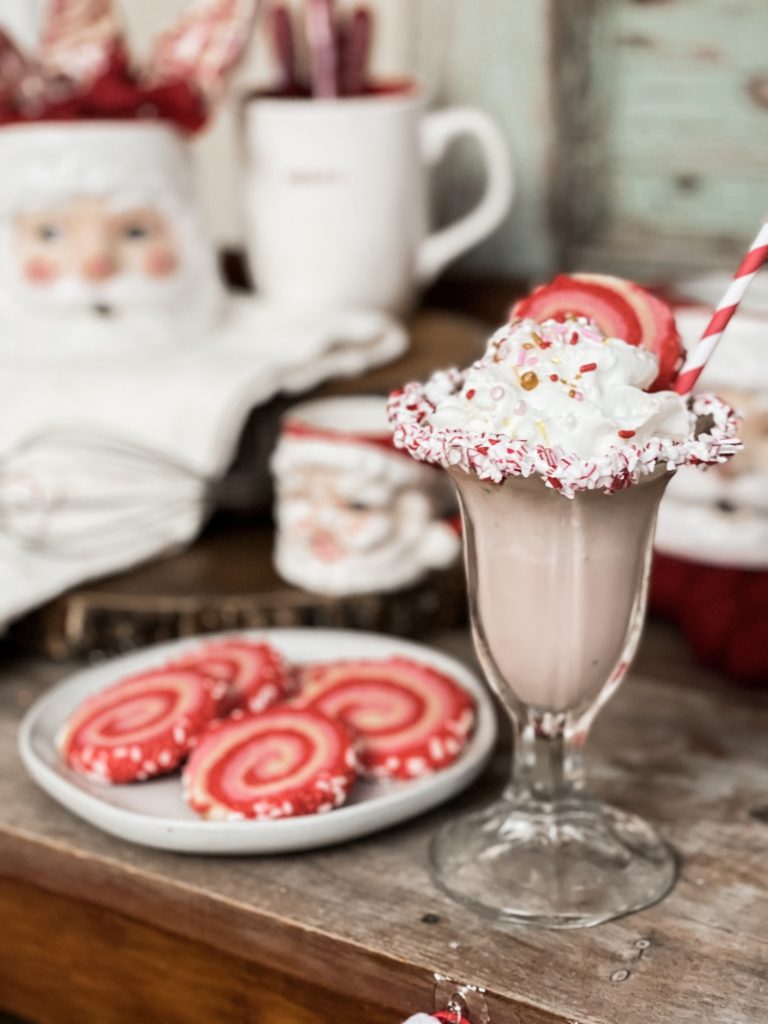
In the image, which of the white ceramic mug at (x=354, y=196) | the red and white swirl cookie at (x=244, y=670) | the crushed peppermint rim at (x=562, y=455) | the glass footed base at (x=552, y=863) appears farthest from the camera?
the white ceramic mug at (x=354, y=196)

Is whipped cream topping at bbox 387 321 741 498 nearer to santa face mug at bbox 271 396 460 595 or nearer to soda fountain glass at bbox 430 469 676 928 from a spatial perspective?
soda fountain glass at bbox 430 469 676 928

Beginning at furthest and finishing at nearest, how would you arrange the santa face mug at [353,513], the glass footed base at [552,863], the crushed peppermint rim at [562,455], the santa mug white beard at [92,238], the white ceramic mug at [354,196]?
the white ceramic mug at [354,196] → the santa mug white beard at [92,238] → the santa face mug at [353,513] → the glass footed base at [552,863] → the crushed peppermint rim at [562,455]

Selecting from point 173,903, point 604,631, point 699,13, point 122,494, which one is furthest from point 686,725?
point 699,13

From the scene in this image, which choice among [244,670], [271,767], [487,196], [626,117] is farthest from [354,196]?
[271,767]

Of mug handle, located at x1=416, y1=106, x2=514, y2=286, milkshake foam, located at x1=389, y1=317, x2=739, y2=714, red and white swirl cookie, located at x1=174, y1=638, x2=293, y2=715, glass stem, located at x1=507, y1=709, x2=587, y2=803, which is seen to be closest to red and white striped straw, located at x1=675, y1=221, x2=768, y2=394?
milkshake foam, located at x1=389, y1=317, x2=739, y2=714

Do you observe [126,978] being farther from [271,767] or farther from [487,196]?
[487,196]

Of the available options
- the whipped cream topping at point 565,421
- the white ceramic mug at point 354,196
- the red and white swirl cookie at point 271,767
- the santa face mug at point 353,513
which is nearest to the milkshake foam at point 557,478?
the whipped cream topping at point 565,421

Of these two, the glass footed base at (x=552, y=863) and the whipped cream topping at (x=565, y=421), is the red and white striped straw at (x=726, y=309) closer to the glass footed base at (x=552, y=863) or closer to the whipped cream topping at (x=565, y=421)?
the whipped cream topping at (x=565, y=421)

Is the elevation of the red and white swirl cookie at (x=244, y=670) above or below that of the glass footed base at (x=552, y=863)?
above
